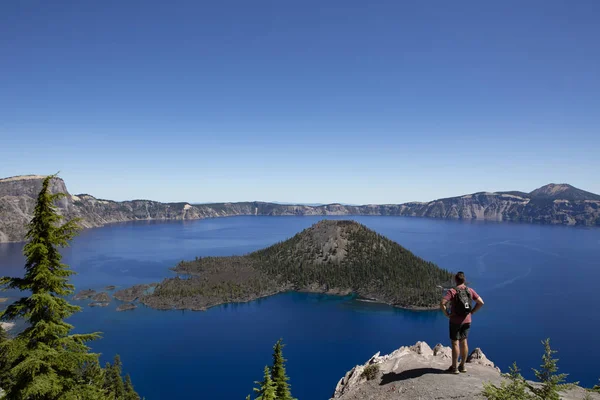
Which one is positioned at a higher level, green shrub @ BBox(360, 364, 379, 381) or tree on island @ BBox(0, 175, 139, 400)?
tree on island @ BBox(0, 175, 139, 400)

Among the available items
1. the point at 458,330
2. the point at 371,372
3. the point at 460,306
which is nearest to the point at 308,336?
the point at 371,372

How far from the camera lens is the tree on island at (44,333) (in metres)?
15.3

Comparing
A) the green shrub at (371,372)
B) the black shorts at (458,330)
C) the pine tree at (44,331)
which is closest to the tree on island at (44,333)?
the pine tree at (44,331)

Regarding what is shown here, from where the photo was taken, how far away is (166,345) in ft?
407

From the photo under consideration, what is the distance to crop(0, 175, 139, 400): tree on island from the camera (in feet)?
50.1

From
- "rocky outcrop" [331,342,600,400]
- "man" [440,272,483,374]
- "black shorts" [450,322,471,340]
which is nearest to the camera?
"man" [440,272,483,374]

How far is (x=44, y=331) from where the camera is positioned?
617 inches

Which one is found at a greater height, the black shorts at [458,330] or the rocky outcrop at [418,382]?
the black shorts at [458,330]

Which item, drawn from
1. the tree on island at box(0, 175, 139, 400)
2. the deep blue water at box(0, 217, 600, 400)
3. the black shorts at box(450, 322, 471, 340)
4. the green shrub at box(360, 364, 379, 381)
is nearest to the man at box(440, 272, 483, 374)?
the black shorts at box(450, 322, 471, 340)

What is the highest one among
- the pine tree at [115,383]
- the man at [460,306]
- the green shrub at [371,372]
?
the man at [460,306]

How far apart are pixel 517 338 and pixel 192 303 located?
14554 cm

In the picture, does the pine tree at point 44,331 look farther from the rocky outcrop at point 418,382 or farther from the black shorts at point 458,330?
the rocky outcrop at point 418,382

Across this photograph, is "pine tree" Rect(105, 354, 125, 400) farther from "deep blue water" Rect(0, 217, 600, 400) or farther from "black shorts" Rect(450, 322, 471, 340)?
"black shorts" Rect(450, 322, 471, 340)

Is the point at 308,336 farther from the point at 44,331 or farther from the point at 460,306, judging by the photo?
the point at 44,331
